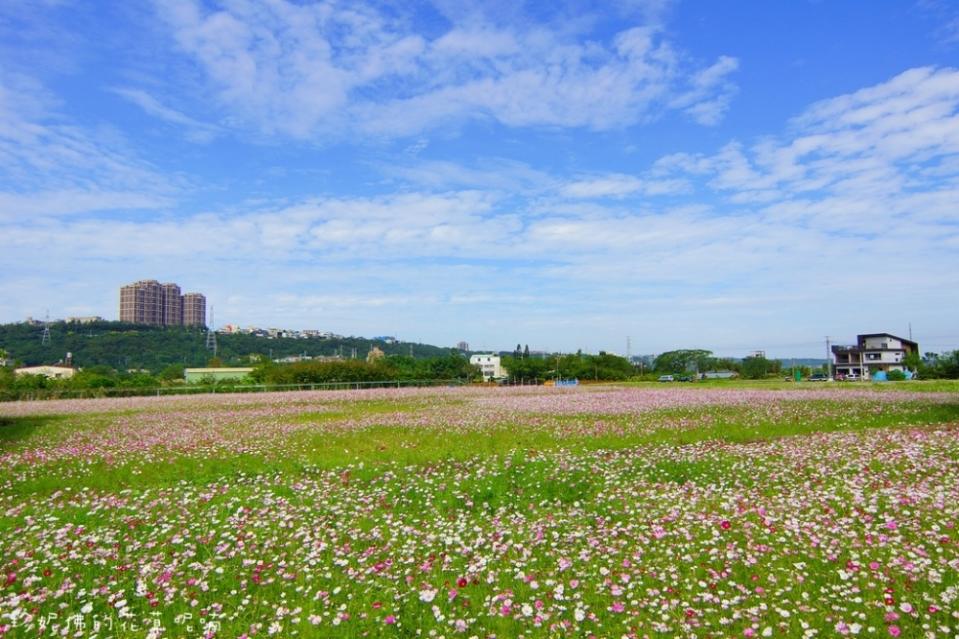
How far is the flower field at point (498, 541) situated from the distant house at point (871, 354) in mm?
138218

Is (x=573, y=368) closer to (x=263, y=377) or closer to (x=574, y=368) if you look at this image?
(x=574, y=368)

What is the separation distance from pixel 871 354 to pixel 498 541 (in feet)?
509

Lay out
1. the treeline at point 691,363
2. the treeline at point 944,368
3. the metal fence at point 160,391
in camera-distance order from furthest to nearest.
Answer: the treeline at point 691,363, the treeline at point 944,368, the metal fence at point 160,391

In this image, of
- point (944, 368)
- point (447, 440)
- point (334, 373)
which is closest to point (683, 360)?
point (944, 368)

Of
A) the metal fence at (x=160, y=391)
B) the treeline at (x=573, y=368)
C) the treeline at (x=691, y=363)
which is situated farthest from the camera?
the treeline at (x=691, y=363)

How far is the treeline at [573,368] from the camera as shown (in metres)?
116

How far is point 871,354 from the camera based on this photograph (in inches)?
5285

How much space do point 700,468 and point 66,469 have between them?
15.0 m

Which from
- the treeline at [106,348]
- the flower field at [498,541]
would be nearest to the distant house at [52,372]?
the treeline at [106,348]

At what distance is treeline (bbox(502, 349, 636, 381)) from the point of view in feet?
382

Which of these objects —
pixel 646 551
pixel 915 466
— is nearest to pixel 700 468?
pixel 915 466

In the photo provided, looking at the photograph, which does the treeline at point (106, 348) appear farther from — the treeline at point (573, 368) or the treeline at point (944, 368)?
the treeline at point (944, 368)

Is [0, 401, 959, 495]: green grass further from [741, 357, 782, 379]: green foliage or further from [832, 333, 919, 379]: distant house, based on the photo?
[832, 333, 919, 379]: distant house

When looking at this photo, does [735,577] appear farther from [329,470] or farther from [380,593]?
[329,470]
